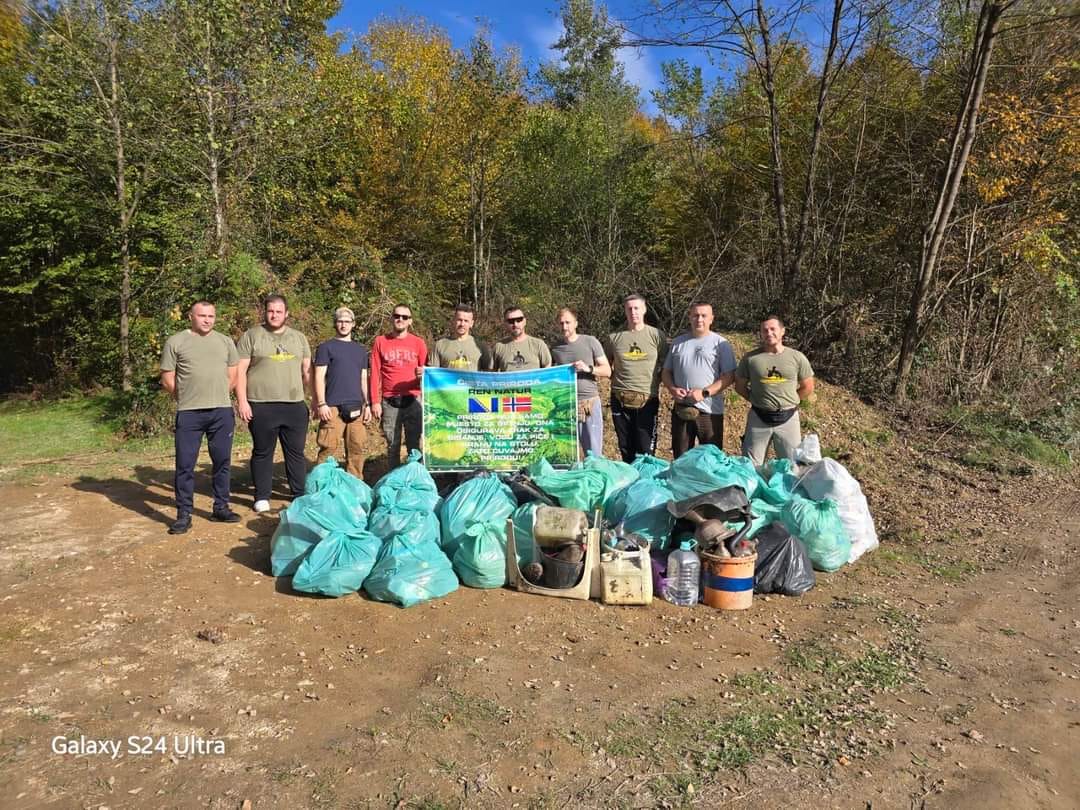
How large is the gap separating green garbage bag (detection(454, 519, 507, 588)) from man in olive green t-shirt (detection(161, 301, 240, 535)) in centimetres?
227

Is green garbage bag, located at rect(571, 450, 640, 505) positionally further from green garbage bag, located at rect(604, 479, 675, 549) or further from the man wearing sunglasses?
the man wearing sunglasses

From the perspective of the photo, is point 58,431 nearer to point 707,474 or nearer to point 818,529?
point 707,474

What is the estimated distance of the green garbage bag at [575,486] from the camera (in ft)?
14.7

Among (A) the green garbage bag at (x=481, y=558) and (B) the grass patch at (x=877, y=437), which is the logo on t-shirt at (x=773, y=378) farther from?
(B) the grass patch at (x=877, y=437)

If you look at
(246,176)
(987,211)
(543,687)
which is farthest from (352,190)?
(543,687)

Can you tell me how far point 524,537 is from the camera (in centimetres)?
425

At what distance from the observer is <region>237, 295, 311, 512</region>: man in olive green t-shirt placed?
5.20 metres

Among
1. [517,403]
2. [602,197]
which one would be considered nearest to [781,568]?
[517,403]

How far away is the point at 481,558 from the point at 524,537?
30cm

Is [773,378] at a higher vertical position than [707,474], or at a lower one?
higher

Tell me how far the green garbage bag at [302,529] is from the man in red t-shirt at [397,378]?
116 centimetres

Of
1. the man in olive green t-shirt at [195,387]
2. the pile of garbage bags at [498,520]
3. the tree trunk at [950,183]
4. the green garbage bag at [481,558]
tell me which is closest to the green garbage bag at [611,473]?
the pile of garbage bags at [498,520]

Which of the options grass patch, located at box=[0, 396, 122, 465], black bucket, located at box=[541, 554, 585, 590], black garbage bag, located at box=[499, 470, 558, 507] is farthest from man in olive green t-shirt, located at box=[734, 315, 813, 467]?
grass patch, located at box=[0, 396, 122, 465]

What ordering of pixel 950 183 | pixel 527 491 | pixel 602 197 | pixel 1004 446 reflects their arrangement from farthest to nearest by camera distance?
pixel 602 197, pixel 950 183, pixel 1004 446, pixel 527 491
